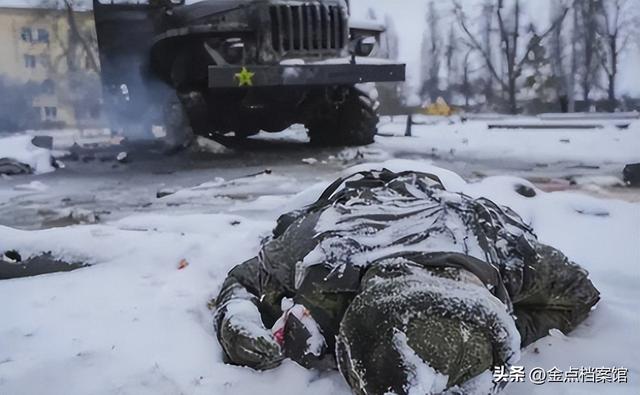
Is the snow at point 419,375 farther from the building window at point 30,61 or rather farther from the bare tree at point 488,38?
the building window at point 30,61

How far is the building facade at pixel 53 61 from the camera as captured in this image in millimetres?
1161

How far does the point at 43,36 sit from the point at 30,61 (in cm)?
13

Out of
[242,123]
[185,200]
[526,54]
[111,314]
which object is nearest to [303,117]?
[242,123]

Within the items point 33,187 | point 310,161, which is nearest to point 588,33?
point 310,161

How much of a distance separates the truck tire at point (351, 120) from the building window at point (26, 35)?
3.72 ft

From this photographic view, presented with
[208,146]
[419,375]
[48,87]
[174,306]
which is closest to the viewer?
[419,375]

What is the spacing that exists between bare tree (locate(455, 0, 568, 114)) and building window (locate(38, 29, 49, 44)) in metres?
0.82

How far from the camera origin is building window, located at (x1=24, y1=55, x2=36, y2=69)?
1.30 m

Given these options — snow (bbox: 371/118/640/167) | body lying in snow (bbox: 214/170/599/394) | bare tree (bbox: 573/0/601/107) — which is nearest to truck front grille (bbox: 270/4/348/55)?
snow (bbox: 371/118/640/167)

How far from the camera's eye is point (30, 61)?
1.31 metres

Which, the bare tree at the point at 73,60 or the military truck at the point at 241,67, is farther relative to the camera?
the military truck at the point at 241,67

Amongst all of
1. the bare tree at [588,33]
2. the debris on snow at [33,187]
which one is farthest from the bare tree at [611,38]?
the debris on snow at [33,187]

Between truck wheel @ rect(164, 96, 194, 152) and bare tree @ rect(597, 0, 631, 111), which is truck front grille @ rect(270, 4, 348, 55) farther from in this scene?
bare tree @ rect(597, 0, 631, 111)

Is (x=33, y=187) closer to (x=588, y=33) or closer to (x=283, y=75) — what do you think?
(x=283, y=75)
